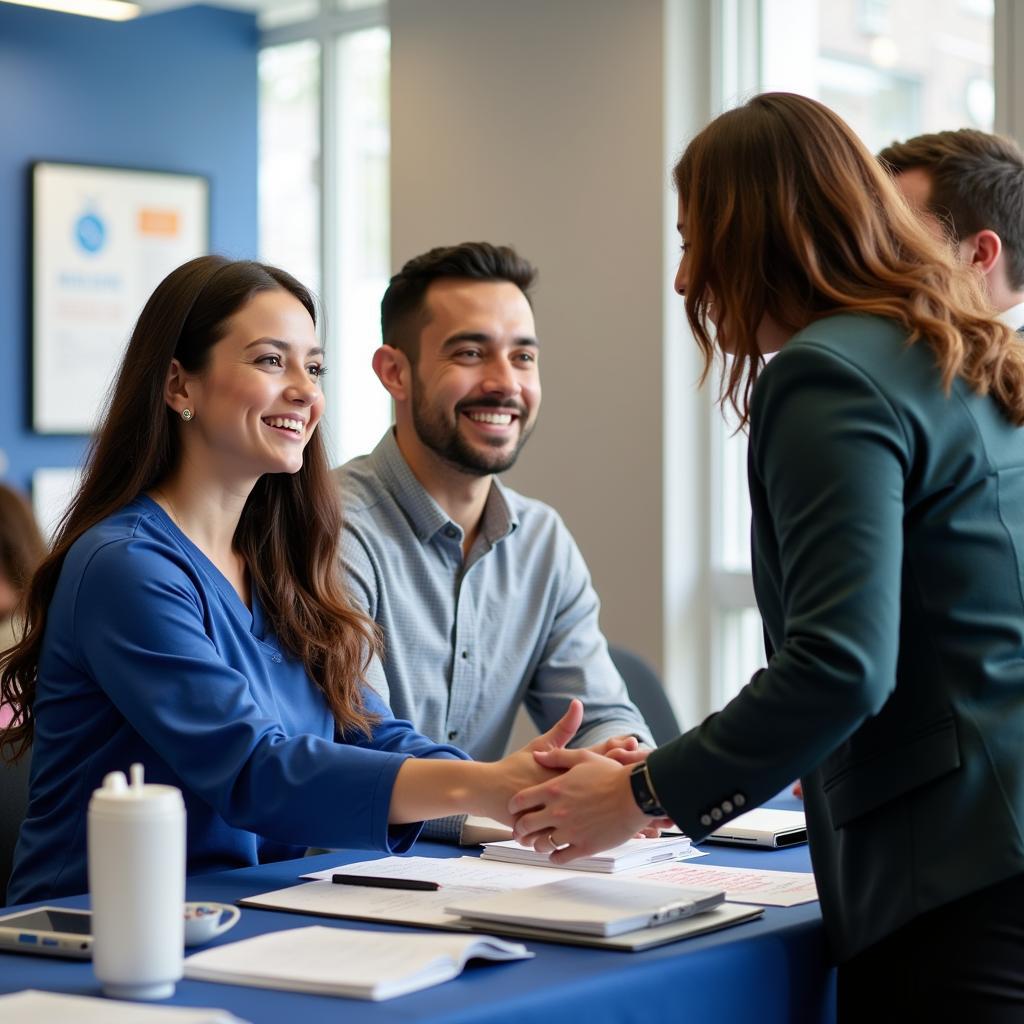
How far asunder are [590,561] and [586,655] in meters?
1.42

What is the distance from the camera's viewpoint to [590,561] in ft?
13.9

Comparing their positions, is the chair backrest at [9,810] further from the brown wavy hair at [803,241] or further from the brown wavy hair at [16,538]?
the brown wavy hair at [803,241]

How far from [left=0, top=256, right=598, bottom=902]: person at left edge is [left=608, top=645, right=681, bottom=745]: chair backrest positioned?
0.91 meters

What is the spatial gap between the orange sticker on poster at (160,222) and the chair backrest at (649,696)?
317 centimetres

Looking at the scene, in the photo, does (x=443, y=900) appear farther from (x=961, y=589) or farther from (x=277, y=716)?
(x=961, y=589)

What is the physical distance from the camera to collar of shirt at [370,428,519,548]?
108 inches

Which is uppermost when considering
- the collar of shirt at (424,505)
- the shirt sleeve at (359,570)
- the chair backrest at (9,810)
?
the collar of shirt at (424,505)

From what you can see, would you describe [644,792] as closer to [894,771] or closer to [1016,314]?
[894,771]

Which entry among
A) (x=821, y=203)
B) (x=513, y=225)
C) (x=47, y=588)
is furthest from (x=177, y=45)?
(x=821, y=203)

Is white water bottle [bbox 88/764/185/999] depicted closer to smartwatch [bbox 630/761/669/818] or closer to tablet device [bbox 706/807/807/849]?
smartwatch [bbox 630/761/669/818]

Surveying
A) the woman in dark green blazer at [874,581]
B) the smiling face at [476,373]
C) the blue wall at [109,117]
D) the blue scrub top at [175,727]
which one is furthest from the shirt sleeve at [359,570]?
the blue wall at [109,117]

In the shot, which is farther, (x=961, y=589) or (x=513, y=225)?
(x=513, y=225)

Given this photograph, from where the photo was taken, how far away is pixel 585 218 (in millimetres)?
4246

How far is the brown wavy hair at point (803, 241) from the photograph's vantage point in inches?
58.8
